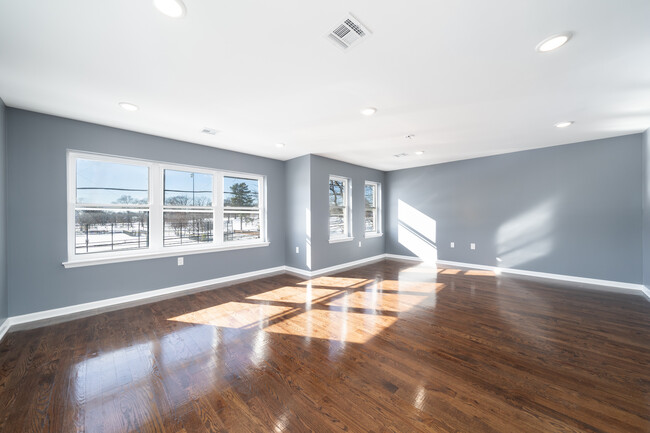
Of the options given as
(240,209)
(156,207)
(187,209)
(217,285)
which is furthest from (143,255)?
(240,209)

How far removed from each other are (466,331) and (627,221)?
12.4 feet

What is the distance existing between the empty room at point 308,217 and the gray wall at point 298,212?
0.05m

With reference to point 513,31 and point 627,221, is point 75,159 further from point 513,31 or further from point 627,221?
point 627,221

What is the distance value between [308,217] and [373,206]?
2.63 m

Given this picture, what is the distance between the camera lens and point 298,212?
5051mm

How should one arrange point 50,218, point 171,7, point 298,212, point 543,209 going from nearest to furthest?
point 171,7 < point 50,218 < point 543,209 < point 298,212

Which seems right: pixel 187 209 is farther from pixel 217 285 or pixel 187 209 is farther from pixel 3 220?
pixel 3 220

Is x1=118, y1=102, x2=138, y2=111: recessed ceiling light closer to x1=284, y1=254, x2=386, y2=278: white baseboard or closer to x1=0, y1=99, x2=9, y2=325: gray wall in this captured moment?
x1=0, y1=99, x2=9, y2=325: gray wall

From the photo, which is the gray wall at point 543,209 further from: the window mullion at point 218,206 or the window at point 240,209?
the window mullion at point 218,206

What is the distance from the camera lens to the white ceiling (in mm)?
1486

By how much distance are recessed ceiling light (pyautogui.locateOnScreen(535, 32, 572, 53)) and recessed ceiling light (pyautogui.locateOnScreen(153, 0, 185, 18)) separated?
7.89 ft

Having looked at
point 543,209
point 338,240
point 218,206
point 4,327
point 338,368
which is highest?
point 218,206

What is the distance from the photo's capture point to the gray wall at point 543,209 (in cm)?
391

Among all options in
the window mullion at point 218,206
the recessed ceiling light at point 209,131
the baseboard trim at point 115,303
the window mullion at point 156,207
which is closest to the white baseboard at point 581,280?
the baseboard trim at point 115,303
